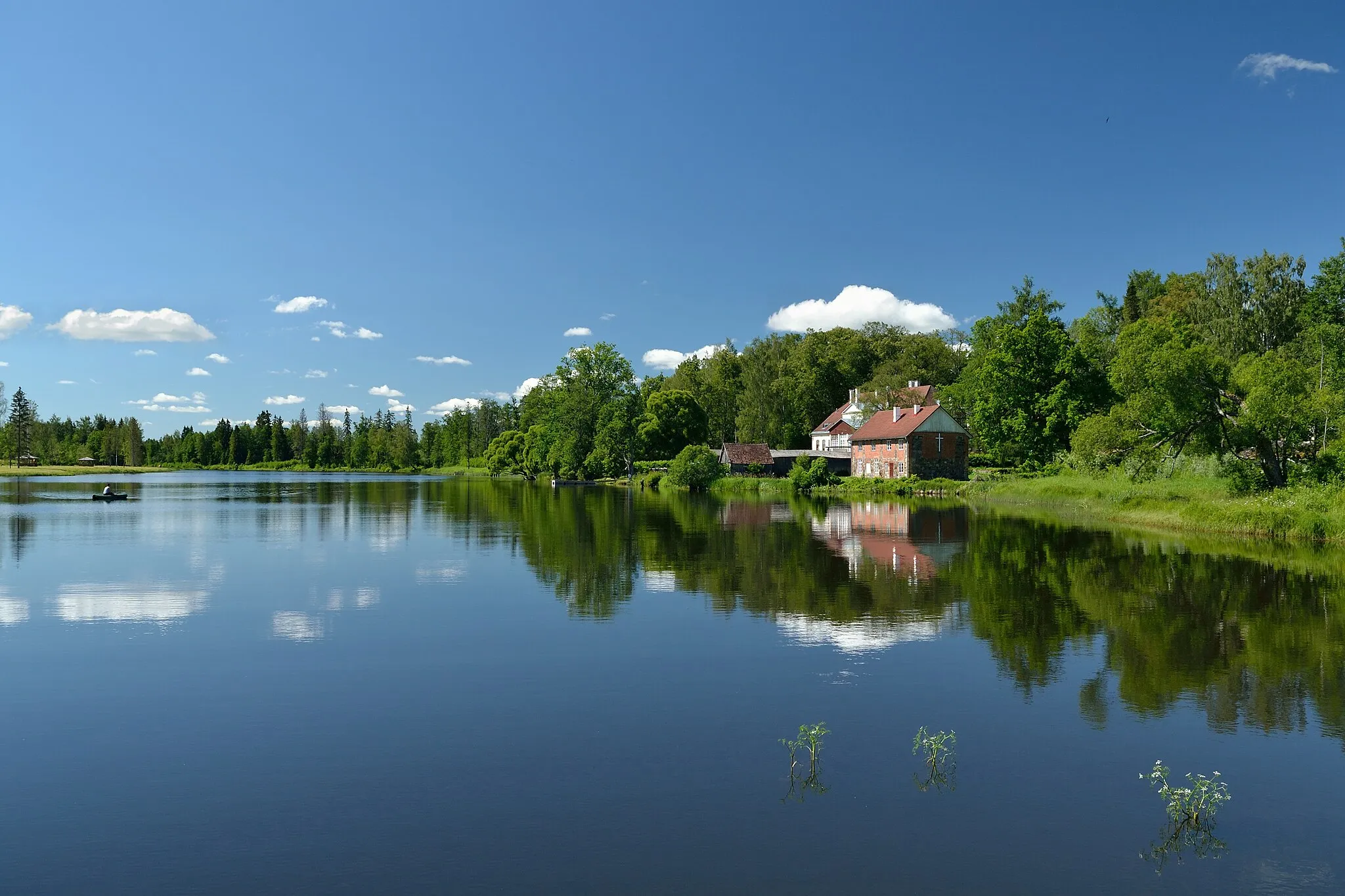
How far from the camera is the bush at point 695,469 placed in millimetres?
86312

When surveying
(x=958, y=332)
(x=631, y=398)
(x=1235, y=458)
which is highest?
(x=958, y=332)

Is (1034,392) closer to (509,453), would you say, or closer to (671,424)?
(671,424)

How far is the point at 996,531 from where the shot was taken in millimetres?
39781

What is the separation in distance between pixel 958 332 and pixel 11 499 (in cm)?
11161

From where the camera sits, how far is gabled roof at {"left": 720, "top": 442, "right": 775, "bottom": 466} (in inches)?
3816

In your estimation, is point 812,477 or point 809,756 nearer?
point 809,756

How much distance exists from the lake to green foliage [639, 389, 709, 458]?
8106cm

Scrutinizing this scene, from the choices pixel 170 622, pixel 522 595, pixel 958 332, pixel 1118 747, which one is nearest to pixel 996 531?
pixel 522 595

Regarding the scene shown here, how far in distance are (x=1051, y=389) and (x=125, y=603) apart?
2685 inches

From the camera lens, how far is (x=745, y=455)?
97.6 meters

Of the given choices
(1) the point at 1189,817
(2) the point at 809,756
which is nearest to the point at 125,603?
(2) the point at 809,756

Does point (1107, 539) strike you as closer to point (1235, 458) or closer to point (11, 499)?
point (1235, 458)

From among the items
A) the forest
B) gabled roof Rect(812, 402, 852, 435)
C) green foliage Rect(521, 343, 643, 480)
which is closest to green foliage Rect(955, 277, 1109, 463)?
the forest

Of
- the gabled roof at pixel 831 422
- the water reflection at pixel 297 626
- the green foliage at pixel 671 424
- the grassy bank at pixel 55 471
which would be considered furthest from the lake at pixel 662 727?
the grassy bank at pixel 55 471
